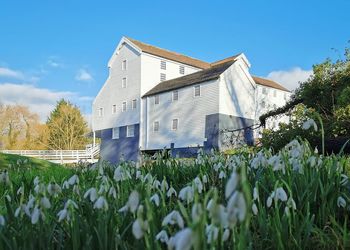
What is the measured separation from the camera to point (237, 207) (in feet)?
3.02

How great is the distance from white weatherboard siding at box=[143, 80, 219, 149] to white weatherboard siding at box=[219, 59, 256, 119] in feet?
2.94

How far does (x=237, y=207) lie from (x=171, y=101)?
110 ft

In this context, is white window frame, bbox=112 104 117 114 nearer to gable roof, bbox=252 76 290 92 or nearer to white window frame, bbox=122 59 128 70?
white window frame, bbox=122 59 128 70

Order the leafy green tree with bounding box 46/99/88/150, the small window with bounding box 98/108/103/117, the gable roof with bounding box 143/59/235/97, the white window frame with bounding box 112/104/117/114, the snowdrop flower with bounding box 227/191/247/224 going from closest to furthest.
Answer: the snowdrop flower with bounding box 227/191/247/224 → the gable roof with bounding box 143/59/235/97 → the white window frame with bounding box 112/104/117/114 → the small window with bounding box 98/108/103/117 → the leafy green tree with bounding box 46/99/88/150

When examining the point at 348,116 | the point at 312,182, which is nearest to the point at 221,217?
the point at 312,182

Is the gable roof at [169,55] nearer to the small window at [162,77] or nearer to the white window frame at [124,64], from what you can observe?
the small window at [162,77]

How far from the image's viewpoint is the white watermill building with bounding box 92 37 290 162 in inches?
1214

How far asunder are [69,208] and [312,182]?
1.72 meters

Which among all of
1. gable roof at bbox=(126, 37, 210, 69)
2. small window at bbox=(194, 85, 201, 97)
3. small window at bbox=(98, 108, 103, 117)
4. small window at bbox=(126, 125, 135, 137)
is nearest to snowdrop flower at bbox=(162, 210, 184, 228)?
small window at bbox=(194, 85, 201, 97)

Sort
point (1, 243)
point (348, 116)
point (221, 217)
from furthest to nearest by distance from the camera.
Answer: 1. point (348, 116)
2. point (1, 243)
3. point (221, 217)

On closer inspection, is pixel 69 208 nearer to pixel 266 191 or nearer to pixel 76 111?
pixel 266 191

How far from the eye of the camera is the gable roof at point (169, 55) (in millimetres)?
37188

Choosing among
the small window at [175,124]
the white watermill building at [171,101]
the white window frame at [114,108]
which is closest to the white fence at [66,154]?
the white watermill building at [171,101]

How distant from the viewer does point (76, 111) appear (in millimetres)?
54875
